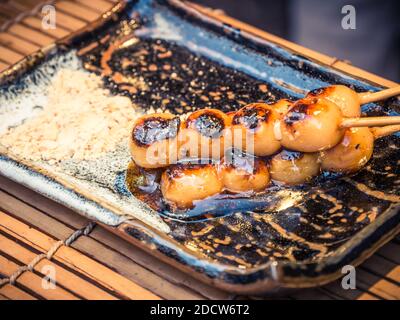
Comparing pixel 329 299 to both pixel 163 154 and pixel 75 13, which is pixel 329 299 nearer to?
pixel 163 154

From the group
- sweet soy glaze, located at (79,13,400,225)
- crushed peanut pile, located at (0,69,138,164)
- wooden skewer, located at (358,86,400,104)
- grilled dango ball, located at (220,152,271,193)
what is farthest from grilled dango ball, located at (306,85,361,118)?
crushed peanut pile, located at (0,69,138,164)

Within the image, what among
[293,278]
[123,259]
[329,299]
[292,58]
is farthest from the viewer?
[292,58]

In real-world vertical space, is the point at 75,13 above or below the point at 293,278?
above

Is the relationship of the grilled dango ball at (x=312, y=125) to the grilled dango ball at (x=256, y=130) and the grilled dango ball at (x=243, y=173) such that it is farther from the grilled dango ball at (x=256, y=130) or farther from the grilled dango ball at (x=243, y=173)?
the grilled dango ball at (x=243, y=173)

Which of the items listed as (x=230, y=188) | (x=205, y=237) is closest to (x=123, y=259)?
(x=205, y=237)

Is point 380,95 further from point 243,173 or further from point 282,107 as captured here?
point 243,173

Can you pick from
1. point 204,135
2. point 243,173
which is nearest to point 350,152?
point 243,173

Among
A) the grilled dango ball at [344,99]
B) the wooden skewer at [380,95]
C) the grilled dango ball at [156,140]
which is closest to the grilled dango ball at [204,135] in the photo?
the grilled dango ball at [156,140]
